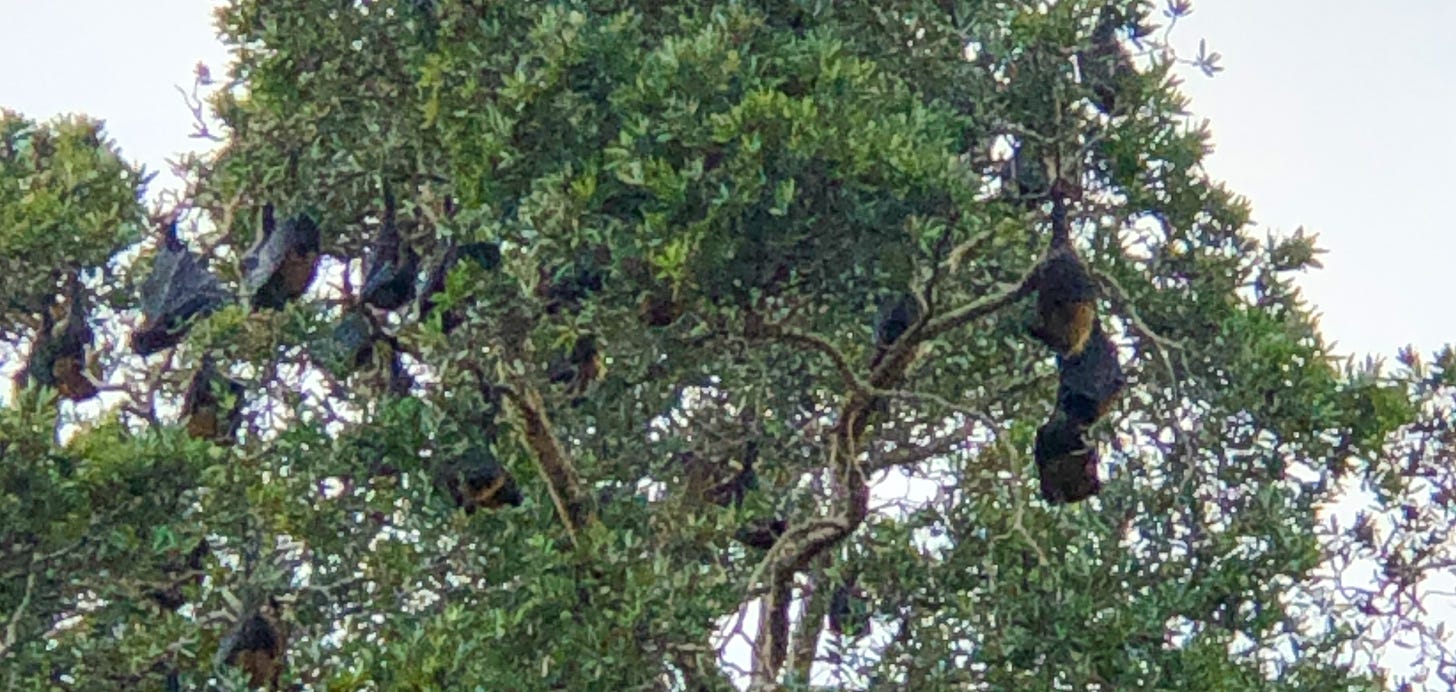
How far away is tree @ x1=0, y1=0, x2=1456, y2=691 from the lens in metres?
7.25

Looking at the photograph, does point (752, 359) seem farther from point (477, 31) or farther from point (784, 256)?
point (477, 31)

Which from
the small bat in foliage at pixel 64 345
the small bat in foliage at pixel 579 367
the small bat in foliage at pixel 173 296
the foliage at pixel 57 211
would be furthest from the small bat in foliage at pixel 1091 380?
the small bat in foliage at pixel 64 345

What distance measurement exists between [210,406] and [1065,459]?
445 cm

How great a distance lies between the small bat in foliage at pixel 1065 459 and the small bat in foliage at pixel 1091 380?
0.07 meters

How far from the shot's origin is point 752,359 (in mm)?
8375

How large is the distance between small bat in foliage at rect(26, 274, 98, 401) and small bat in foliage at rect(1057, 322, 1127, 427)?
5.14m

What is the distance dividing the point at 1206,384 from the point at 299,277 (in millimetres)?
4475

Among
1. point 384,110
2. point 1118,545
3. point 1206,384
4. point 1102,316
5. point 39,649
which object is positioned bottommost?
point 39,649

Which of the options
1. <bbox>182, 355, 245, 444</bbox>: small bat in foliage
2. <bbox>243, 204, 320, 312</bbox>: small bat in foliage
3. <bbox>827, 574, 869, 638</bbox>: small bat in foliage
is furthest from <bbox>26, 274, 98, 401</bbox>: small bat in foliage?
<bbox>827, 574, 869, 638</bbox>: small bat in foliage

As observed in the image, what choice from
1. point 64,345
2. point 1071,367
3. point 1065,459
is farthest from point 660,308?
point 64,345

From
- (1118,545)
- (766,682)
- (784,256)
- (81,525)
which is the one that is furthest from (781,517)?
(81,525)

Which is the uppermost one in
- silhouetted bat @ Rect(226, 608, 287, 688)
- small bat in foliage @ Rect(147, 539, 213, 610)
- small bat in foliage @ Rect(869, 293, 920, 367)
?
small bat in foliage @ Rect(869, 293, 920, 367)

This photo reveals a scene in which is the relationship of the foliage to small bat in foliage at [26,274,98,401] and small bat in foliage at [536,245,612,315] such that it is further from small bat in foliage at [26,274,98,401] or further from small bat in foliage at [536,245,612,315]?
small bat in foliage at [536,245,612,315]

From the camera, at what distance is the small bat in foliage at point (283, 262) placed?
29.1ft
